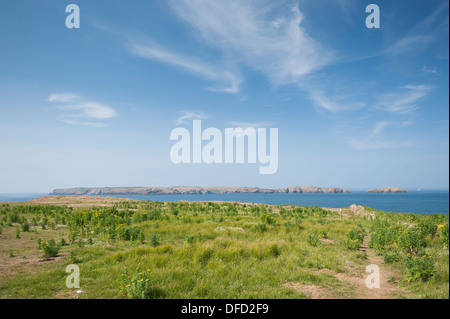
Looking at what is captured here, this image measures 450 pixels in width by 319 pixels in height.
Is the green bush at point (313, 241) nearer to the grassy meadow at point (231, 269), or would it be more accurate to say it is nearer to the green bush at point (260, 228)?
the grassy meadow at point (231, 269)

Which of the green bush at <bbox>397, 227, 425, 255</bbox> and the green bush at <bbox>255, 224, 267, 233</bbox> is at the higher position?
the green bush at <bbox>397, 227, 425, 255</bbox>

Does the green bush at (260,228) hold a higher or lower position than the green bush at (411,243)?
lower

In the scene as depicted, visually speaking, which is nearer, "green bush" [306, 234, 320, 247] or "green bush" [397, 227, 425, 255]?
"green bush" [397, 227, 425, 255]

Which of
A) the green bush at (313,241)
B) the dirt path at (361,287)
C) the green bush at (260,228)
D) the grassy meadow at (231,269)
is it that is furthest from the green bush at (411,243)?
the green bush at (260,228)

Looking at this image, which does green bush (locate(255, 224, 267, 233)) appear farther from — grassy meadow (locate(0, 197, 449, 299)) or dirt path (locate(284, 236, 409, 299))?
dirt path (locate(284, 236, 409, 299))

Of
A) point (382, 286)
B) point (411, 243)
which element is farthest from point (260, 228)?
point (382, 286)

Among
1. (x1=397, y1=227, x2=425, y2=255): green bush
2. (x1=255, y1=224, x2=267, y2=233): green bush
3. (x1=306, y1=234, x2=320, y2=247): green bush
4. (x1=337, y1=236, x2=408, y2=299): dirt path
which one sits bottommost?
(x1=255, y1=224, x2=267, y2=233): green bush

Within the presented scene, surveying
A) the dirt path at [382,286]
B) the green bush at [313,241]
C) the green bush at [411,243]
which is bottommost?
the green bush at [313,241]

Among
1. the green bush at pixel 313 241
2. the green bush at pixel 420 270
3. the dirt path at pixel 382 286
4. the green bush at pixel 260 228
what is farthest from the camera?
the green bush at pixel 260 228

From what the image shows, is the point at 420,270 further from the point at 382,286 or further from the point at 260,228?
the point at 260,228

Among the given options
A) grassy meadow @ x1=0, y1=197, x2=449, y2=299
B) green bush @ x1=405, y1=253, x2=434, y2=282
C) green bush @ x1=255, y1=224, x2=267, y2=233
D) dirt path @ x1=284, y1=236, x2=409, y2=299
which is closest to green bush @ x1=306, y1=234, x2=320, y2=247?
grassy meadow @ x1=0, y1=197, x2=449, y2=299
